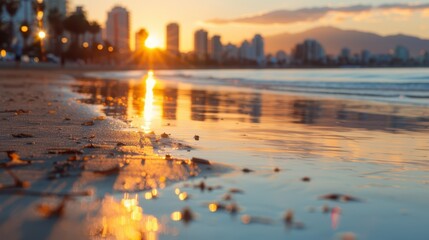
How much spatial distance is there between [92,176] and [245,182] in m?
1.30

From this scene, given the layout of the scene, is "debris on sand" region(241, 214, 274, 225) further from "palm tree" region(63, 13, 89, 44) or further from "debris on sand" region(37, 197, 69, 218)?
"palm tree" region(63, 13, 89, 44)

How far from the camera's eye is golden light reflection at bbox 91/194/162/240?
3.21 meters

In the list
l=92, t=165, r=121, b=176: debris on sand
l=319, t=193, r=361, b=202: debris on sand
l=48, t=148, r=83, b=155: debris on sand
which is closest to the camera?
l=319, t=193, r=361, b=202: debris on sand

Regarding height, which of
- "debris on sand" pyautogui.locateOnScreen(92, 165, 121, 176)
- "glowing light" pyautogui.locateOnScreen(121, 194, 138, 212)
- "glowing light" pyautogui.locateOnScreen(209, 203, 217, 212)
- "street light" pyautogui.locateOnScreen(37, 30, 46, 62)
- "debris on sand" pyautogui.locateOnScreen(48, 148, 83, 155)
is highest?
"street light" pyautogui.locateOnScreen(37, 30, 46, 62)

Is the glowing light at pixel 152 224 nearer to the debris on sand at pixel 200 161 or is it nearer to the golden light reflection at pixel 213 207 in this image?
the golden light reflection at pixel 213 207

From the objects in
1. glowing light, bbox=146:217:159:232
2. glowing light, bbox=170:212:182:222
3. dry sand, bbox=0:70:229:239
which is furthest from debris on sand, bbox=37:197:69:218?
glowing light, bbox=170:212:182:222

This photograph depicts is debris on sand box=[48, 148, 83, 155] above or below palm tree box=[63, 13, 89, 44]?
below

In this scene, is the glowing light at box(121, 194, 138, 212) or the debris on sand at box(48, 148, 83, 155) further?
the debris on sand at box(48, 148, 83, 155)

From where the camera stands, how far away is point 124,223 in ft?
11.3

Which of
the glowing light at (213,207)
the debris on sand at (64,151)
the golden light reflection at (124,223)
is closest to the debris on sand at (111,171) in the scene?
the golden light reflection at (124,223)

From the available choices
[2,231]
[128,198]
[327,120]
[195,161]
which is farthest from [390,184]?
[327,120]

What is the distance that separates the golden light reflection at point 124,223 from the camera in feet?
10.5

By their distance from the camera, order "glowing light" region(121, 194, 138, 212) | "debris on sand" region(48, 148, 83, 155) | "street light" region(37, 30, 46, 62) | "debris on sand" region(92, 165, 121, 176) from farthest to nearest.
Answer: "street light" region(37, 30, 46, 62) → "debris on sand" region(48, 148, 83, 155) → "debris on sand" region(92, 165, 121, 176) → "glowing light" region(121, 194, 138, 212)

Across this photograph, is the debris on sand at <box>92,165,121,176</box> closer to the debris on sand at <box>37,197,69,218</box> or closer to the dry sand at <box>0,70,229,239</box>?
the dry sand at <box>0,70,229,239</box>
